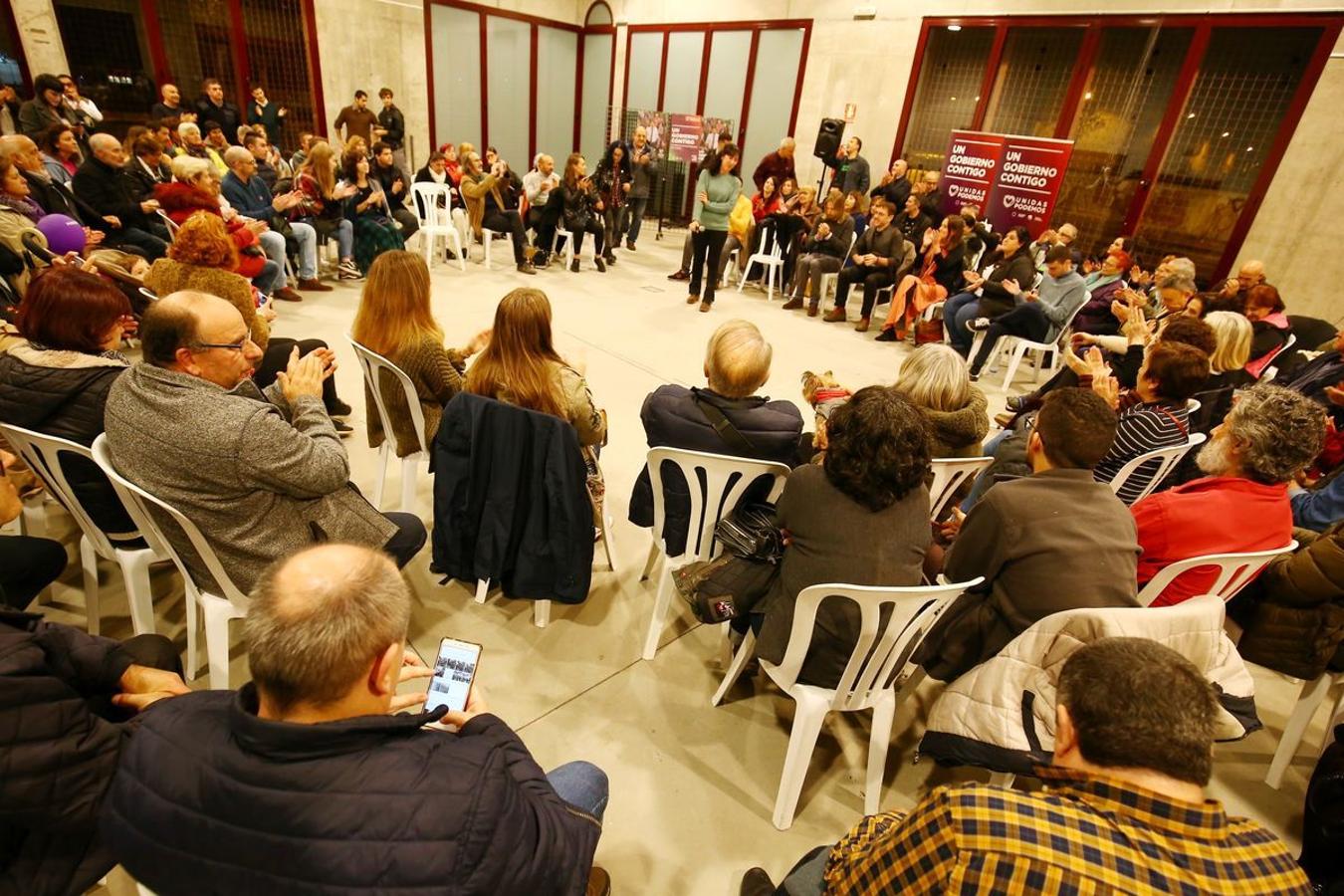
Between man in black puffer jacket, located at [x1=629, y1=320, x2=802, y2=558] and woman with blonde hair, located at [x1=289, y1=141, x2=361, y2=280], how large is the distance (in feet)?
16.0

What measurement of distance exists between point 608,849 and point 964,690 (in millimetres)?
956

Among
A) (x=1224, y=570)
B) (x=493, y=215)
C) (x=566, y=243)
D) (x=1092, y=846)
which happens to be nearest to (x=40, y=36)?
(x=493, y=215)

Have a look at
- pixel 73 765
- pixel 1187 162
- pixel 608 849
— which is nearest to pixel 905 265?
pixel 1187 162

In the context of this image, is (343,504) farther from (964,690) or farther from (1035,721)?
(1035,721)

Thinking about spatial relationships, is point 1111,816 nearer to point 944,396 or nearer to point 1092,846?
point 1092,846

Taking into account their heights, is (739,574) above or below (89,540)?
above

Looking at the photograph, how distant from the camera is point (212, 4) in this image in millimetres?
8164

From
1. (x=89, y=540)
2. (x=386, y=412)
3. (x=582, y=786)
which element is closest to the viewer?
(x=582, y=786)

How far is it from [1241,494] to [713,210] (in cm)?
509

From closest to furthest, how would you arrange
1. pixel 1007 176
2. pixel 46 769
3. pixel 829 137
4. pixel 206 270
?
pixel 46 769, pixel 206 270, pixel 1007 176, pixel 829 137

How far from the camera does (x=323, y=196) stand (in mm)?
5598

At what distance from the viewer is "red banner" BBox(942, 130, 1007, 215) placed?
666 centimetres

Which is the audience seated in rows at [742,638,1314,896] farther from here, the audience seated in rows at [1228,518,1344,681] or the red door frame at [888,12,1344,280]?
the red door frame at [888,12,1344,280]

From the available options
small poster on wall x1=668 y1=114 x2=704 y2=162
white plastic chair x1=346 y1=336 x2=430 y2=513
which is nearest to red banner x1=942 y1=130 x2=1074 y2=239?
small poster on wall x1=668 y1=114 x2=704 y2=162
